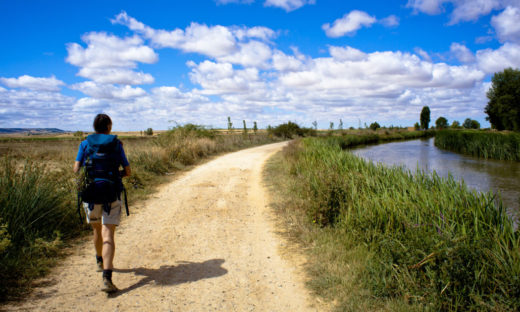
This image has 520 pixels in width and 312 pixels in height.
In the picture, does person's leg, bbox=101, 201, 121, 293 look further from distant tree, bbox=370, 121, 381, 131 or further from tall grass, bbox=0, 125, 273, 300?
distant tree, bbox=370, 121, 381, 131

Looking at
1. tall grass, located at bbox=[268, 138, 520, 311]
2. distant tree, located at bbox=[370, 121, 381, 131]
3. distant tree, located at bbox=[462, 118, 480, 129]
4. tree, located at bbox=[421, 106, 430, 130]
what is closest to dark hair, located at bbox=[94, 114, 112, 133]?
tall grass, located at bbox=[268, 138, 520, 311]

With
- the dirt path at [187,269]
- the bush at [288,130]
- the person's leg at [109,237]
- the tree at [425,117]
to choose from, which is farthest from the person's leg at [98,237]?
the tree at [425,117]

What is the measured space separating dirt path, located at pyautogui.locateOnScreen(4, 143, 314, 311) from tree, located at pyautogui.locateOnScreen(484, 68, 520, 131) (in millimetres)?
46808

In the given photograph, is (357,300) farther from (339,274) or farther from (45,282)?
(45,282)

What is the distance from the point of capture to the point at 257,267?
14.0 ft

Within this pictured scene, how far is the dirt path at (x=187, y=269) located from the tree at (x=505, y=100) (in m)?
46.8

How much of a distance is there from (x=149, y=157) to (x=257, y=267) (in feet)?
28.9

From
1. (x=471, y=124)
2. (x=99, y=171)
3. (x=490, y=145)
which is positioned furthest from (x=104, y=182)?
(x=471, y=124)

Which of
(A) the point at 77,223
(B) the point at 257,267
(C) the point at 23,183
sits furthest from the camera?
(A) the point at 77,223

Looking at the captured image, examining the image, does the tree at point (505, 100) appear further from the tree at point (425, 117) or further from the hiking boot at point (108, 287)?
the hiking boot at point (108, 287)

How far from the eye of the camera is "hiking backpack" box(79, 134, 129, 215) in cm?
347

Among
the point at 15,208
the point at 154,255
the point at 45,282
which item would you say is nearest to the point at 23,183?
the point at 15,208

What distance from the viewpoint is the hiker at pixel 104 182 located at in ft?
11.4

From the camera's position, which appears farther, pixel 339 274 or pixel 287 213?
pixel 287 213
